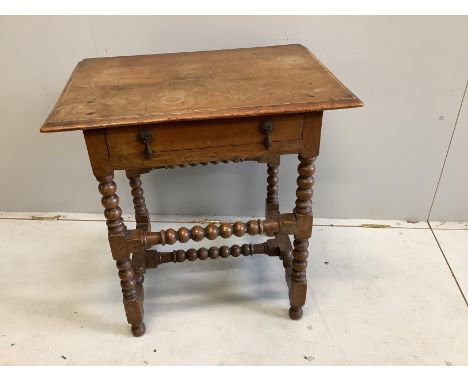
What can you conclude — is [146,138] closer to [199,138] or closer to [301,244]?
[199,138]

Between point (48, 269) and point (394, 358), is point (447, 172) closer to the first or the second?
point (394, 358)

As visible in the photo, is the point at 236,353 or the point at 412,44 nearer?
the point at 236,353

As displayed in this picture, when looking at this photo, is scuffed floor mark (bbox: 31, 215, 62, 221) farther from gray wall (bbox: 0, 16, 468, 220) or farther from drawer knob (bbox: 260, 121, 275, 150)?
drawer knob (bbox: 260, 121, 275, 150)

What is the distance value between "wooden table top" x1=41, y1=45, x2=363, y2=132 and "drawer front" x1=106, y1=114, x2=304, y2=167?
0.16 ft

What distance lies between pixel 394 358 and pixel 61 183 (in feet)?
5.33

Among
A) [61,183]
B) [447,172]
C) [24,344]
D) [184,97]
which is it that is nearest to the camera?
[184,97]

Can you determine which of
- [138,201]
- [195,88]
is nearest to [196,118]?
[195,88]

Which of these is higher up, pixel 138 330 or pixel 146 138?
pixel 146 138

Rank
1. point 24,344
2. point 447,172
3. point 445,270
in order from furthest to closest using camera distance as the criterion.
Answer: point 447,172 < point 445,270 < point 24,344

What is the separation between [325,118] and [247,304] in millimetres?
836

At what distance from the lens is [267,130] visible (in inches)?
45.9

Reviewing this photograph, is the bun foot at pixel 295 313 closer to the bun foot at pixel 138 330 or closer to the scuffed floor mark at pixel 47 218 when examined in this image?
the bun foot at pixel 138 330

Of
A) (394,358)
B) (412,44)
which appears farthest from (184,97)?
(394,358)

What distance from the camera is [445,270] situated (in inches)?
70.6
